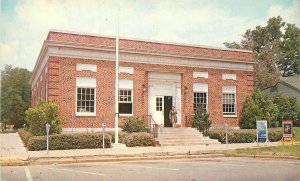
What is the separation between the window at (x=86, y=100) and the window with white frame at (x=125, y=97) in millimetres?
1816

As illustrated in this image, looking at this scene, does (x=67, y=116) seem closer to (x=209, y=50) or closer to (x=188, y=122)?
(x=188, y=122)

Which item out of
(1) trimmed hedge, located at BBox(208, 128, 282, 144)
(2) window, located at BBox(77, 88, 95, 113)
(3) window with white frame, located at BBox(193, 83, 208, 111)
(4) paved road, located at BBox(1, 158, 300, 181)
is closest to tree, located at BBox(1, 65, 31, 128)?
(2) window, located at BBox(77, 88, 95, 113)

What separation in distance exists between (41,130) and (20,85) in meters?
38.1

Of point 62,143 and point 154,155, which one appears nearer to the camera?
point 154,155

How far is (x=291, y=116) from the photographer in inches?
1228

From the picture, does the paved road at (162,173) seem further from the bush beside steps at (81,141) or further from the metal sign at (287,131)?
the metal sign at (287,131)

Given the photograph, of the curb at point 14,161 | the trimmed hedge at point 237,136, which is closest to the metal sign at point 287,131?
the trimmed hedge at point 237,136

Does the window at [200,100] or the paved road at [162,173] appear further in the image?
the window at [200,100]

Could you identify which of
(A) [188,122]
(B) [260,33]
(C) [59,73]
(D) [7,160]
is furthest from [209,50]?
(B) [260,33]

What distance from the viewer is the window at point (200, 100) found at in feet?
86.1

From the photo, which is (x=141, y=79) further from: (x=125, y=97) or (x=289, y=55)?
(x=289, y=55)

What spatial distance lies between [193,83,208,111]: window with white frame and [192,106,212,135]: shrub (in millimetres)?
1326

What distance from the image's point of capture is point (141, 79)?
24484mm

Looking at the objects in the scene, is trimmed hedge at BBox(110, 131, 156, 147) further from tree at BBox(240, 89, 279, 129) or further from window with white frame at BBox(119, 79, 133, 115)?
tree at BBox(240, 89, 279, 129)
